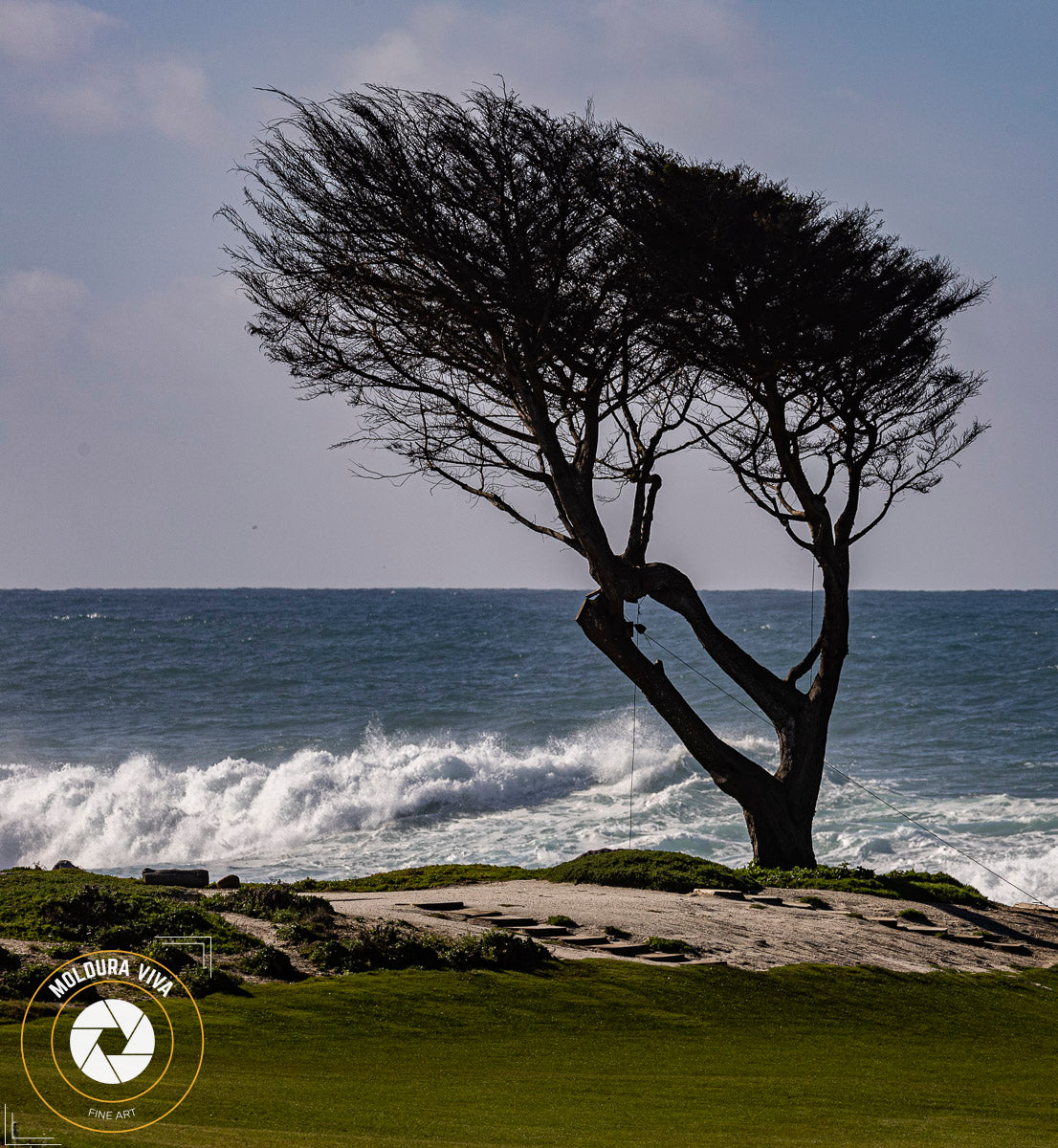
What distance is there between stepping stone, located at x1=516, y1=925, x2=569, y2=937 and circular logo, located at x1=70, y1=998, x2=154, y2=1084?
4288mm

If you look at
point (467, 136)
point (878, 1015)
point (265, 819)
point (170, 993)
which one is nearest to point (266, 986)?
point (170, 993)

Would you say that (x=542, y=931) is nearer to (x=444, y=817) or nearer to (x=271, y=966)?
(x=271, y=966)

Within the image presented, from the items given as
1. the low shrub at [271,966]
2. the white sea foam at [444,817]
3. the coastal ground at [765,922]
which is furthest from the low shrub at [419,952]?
the white sea foam at [444,817]

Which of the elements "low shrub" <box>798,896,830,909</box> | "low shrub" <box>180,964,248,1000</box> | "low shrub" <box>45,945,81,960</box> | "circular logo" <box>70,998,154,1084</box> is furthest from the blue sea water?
"circular logo" <box>70,998,154,1084</box>

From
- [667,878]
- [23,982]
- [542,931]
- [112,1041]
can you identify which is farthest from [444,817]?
[112,1041]

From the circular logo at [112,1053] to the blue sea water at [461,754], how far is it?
544 inches

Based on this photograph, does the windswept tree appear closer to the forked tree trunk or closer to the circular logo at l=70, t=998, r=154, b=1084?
the forked tree trunk

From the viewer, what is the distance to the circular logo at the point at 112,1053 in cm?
606

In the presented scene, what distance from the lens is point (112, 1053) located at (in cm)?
639

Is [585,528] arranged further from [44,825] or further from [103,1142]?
[44,825]

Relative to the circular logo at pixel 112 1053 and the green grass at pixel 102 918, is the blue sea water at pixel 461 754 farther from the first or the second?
the circular logo at pixel 112 1053

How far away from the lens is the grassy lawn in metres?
5.64

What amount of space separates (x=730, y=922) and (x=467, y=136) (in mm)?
9206

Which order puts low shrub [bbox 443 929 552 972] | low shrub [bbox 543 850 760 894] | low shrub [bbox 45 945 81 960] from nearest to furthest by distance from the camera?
low shrub [bbox 45 945 81 960]
low shrub [bbox 443 929 552 972]
low shrub [bbox 543 850 760 894]
